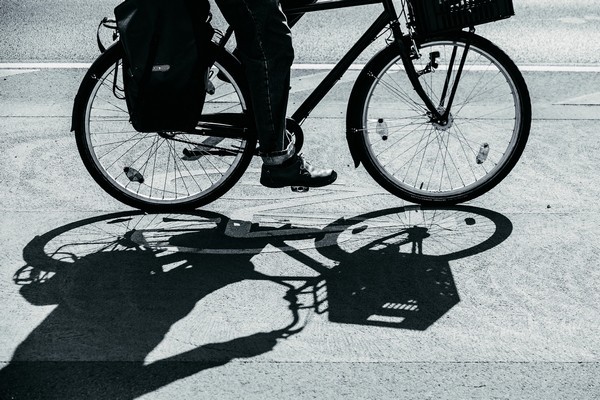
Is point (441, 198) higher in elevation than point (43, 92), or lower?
lower

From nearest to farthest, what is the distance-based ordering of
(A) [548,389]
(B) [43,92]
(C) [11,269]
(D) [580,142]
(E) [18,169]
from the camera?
(A) [548,389] → (C) [11,269] → (E) [18,169] → (D) [580,142] → (B) [43,92]

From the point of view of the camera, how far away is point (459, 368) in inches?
145

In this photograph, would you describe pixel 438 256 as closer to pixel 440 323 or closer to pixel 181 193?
pixel 440 323

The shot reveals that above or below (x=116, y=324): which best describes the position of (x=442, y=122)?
above

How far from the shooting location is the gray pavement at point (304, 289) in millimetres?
3633

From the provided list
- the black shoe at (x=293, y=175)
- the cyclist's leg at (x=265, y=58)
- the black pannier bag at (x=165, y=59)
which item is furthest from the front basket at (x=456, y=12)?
the black pannier bag at (x=165, y=59)

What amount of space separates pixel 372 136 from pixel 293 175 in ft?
4.20

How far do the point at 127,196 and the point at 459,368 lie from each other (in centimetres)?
208

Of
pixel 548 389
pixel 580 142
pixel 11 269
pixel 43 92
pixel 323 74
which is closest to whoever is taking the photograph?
pixel 548 389

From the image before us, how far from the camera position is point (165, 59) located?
4.37 m

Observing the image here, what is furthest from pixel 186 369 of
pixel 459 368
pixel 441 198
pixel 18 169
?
pixel 18 169

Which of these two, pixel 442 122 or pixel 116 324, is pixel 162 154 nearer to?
pixel 442 122

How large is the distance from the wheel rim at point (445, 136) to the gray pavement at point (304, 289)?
0.18 m

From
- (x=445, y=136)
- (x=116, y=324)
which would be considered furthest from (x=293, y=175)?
(x=445, y=136)
